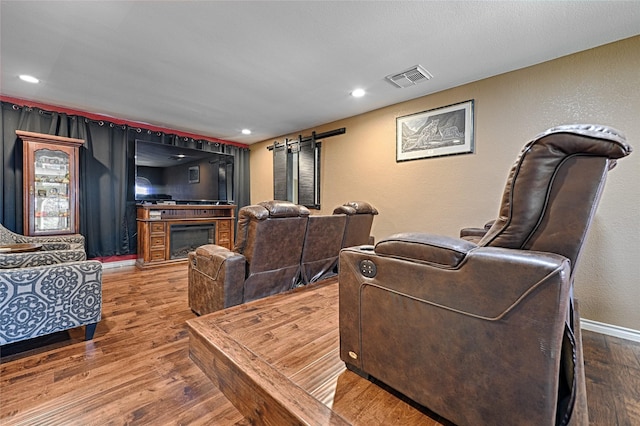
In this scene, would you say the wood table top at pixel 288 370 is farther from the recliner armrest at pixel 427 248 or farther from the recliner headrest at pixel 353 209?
the recliner headrest at pixel 353 209

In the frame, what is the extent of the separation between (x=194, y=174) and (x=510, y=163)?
486cm

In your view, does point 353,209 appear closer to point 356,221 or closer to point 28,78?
point 356,221

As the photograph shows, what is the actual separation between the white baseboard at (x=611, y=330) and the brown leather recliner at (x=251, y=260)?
8.28 feet

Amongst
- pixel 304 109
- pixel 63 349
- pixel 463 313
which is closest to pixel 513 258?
pixel 463 313

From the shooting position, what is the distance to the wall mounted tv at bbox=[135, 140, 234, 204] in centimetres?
439

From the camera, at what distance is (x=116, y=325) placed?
87.0 inches

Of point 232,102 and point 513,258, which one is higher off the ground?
point 232,102

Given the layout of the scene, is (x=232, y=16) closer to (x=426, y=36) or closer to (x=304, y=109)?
(x=426, y=36)

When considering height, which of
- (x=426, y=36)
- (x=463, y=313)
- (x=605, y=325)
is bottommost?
(x=605, y=325)

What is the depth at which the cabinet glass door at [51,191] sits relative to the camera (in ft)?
11.1

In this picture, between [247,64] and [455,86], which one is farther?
[455,86]

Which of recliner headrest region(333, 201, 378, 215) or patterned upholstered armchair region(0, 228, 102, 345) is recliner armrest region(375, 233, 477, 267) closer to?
recliner headrest region(333, 201, 378, 215)

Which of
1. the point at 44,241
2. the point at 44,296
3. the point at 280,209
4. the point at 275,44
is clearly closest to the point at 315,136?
the point at 275,44

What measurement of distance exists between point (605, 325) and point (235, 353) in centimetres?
288
